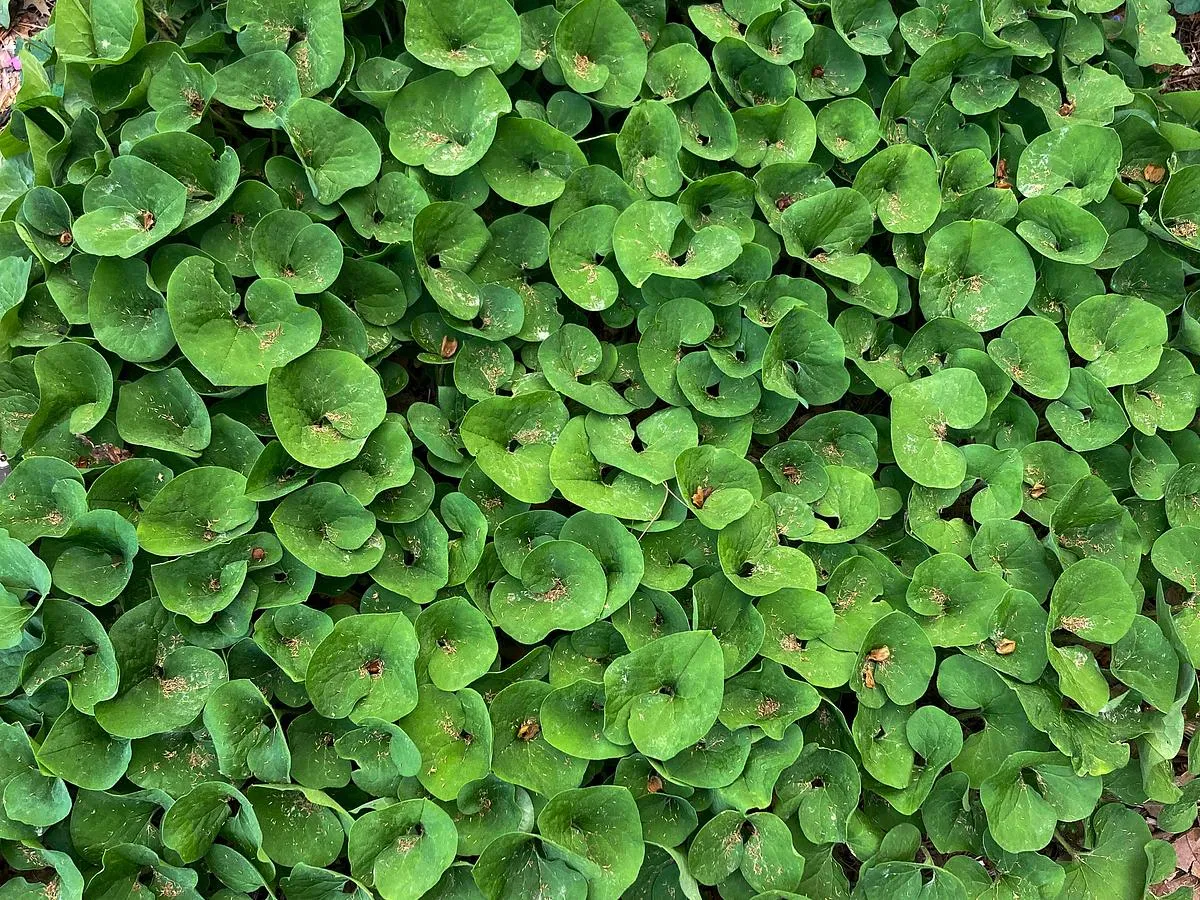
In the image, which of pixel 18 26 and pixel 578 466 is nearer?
pixel 578 466

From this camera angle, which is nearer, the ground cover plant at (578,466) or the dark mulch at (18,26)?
the ground cover plant at (578,466)

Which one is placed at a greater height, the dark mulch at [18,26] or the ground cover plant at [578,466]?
the dark mulch at [18,26]

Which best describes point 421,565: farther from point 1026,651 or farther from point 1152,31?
point 1152,31

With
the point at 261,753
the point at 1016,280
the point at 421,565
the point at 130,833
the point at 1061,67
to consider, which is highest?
the point at 1061,67

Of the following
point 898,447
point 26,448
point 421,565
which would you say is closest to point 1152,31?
point 898,447

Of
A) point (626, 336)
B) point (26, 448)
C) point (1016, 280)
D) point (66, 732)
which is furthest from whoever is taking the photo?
point (626, 336)

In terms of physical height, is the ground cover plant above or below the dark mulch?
below

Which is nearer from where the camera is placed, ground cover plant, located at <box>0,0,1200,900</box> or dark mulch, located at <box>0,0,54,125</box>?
ground cover plant, located at <box>0,0,1200,900</box>

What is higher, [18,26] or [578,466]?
[18,26]
